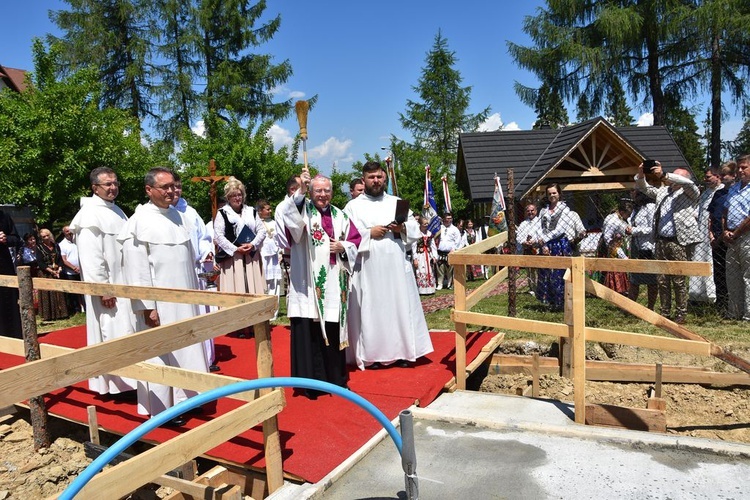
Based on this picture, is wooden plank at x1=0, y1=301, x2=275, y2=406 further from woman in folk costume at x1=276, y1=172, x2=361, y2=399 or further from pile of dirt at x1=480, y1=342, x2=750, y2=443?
pile of dirt at x1=480, y1=342, x2=750, y2=443

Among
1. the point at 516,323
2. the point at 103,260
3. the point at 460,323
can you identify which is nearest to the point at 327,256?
the point at 460,323

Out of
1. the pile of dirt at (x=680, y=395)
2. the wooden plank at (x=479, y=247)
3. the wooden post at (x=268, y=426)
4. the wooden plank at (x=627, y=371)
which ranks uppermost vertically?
the wooden plank at (x=479, y=247)

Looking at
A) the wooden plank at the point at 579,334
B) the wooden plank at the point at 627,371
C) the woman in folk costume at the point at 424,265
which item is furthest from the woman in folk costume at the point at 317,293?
the woman in folk costume at the point at 424,265

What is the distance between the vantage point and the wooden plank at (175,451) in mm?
2646

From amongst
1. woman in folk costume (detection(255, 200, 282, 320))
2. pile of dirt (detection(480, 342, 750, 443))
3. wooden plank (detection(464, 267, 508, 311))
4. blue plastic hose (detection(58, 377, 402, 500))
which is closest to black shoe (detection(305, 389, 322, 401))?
wooden plank (detection(464, 267, 508, 311))

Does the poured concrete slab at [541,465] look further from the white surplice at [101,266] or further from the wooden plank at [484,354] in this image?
the white surplice at [101,266]

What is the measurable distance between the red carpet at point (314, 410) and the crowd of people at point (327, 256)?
0.73 feet

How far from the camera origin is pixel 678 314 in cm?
781

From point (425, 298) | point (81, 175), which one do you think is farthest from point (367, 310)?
point (81, 175)

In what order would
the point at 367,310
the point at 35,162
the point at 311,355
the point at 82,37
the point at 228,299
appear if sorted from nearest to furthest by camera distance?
1. the point at 228,299
2. the point at 311,355
3. the point at 367,310
4. the point at 35,162
5. the point at 82,37

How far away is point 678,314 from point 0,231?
349 inches

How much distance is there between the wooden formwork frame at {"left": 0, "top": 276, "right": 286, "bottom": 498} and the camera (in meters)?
2.54

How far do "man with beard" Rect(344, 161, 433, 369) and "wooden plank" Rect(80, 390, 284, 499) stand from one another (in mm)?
2389

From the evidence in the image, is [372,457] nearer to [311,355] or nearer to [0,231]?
[311,355]
